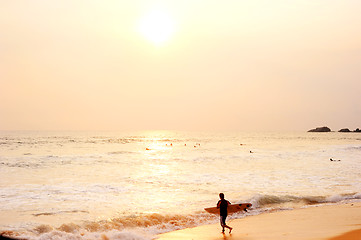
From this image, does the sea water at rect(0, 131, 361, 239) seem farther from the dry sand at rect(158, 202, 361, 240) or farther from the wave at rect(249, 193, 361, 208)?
the dry sand at rect(158, 202, 361, 240)

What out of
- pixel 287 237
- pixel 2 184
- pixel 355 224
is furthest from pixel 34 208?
pixel 355 224

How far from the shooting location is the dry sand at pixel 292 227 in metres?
11.9

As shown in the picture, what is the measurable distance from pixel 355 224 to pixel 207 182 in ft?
51.3

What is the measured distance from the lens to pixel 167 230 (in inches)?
572

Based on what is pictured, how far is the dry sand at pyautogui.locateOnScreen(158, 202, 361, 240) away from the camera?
39.1ft

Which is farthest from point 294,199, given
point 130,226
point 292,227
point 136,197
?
point 130,226

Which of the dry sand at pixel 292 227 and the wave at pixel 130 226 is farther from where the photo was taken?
the wave at pixel 130 226

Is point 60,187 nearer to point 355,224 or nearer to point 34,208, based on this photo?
point 34,208

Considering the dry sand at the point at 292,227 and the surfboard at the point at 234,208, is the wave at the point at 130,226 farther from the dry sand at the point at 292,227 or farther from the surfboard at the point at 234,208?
the dry sand at the point at 292,227

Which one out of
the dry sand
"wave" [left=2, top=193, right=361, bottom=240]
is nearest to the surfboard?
"wave" [left=2, top=193, right=361, bottom=240]

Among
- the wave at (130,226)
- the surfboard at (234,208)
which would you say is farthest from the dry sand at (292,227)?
the surfboard at (234,208)

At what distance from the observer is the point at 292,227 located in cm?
1345

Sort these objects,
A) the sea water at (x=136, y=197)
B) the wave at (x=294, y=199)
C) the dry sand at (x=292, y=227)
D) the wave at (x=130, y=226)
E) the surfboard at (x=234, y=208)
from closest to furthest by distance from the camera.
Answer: the dry sand at (x=292, y=227) < the wave at (x=130, y=226) < the sea water at (x=136, y=197) < the surfboard at (x=234, y=208) < the wave at (x=294, y=199)

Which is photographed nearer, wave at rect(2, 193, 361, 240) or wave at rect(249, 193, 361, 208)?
wave at rect(2, 193, 361, 240)
